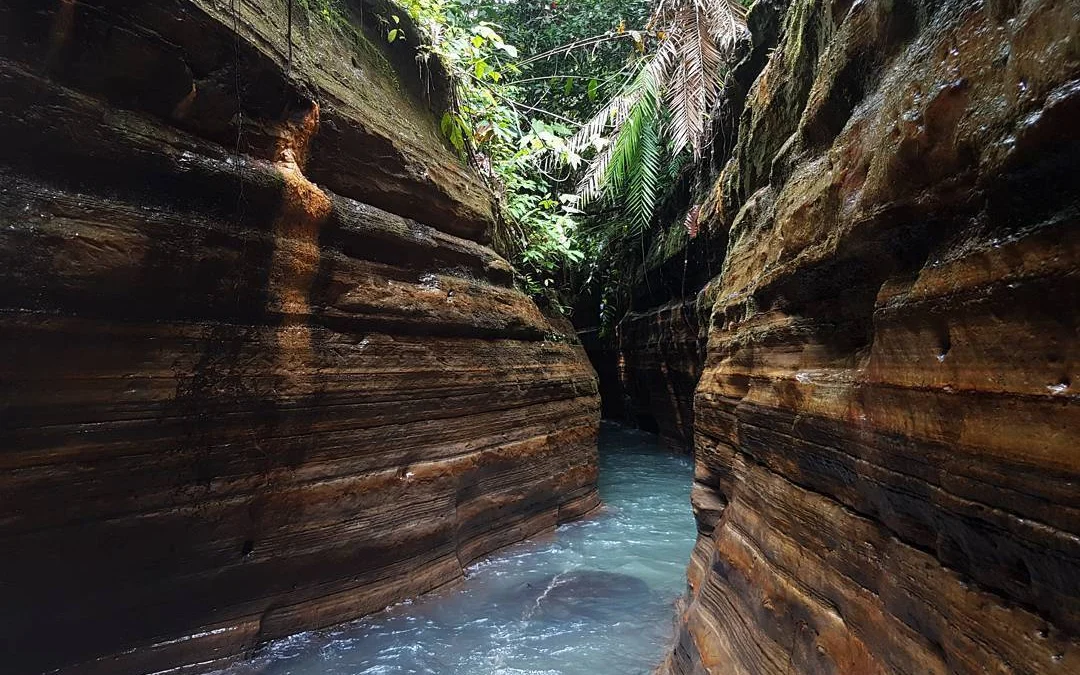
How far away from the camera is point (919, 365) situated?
1.72 meters

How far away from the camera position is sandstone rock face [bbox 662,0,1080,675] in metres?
1.27

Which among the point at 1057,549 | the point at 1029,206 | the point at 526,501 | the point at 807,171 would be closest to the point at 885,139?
the point at 1029,206

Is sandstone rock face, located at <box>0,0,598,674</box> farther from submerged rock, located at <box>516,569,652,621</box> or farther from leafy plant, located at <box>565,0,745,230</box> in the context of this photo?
leafy plant, located at <box>565,0,745,230</box>

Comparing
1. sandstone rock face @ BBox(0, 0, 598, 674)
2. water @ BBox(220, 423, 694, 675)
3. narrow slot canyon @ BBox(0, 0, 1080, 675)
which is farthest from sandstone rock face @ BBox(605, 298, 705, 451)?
sandstone rock face @ BBox(0, 0, 598, 674)

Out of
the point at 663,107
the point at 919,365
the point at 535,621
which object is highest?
the point at 663,107

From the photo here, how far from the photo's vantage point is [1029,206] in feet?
4.42

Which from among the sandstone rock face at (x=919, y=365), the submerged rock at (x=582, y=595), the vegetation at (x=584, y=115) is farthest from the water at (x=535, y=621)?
the vegetation at (x=584, y=115)

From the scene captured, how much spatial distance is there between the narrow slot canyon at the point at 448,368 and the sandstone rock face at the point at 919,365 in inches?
0.4

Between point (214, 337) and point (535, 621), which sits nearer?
point (214, 337)

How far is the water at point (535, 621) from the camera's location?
350cm

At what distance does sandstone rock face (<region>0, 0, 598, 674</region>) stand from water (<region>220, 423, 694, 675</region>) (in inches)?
9.3

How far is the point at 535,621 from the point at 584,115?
11182 mm

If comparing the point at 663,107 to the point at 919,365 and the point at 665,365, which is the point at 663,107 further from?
the point at 919,365

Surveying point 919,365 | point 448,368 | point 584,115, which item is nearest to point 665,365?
point 584,115
